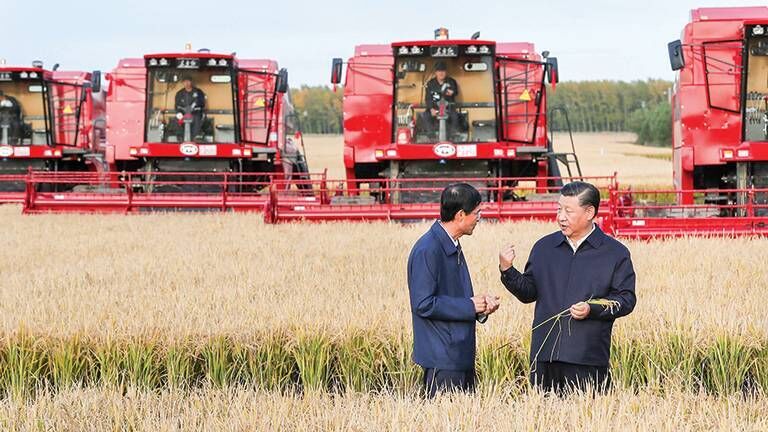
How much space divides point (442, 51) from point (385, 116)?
154cm

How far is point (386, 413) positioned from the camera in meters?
3.79

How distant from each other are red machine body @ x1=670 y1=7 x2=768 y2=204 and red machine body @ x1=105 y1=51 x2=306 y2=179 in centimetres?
608

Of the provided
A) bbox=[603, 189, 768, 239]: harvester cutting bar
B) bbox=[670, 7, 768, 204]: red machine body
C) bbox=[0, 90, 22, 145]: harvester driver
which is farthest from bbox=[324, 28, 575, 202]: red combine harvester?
bbox=[0, 90, 22, 145]: harvester driver

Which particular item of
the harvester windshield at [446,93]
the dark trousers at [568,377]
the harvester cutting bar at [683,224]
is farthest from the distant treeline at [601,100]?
the dark trousers at [568,377]

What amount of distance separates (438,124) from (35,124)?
26.5ft

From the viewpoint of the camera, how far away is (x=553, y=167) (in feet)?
53.5

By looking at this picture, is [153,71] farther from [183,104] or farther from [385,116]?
[385,116]

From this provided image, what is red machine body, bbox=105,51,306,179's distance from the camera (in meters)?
17.0

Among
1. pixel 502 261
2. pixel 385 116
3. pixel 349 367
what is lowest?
pixel 349 367

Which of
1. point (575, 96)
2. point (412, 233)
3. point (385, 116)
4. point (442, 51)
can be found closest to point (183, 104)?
point (385, 116)

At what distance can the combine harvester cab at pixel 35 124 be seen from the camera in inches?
737

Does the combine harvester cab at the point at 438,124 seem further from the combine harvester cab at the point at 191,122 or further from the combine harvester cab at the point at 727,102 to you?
the combine harvester cab at the point at 727,102

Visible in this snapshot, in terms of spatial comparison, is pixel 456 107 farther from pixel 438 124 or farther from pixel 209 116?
pixel 209 116

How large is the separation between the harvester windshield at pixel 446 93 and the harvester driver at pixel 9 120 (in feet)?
25.1
